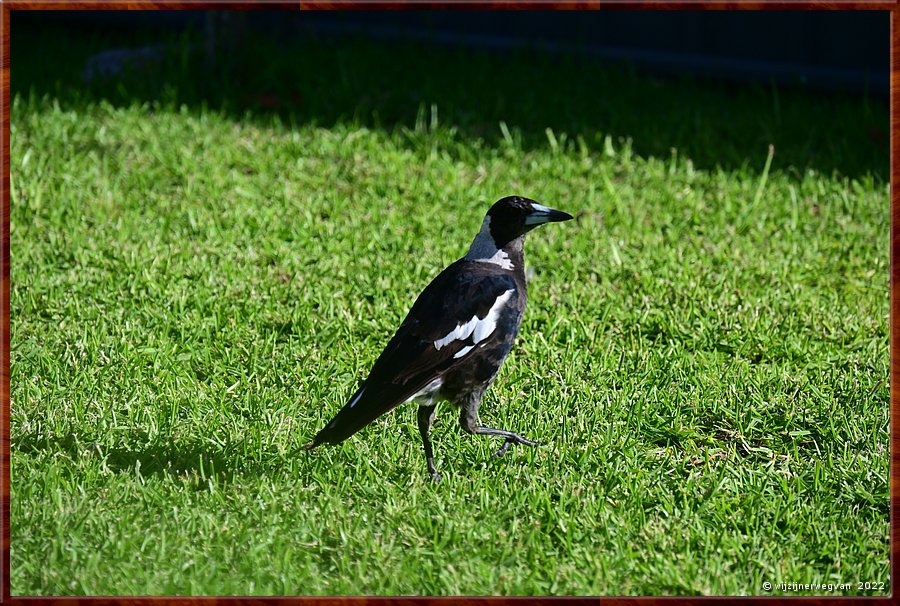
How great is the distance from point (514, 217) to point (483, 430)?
27.5 inches

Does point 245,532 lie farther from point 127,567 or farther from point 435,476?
point 435,476

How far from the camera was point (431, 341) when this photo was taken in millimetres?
3172

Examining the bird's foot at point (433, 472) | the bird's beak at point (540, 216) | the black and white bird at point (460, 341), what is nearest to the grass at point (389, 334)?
the bird's foot at point (433, 472)

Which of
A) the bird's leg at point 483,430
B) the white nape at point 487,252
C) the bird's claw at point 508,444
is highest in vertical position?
the white nape at point 487,252

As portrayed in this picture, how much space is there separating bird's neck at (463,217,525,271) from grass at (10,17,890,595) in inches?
22.4

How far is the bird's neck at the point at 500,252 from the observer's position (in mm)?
3473

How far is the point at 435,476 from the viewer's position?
327 cm

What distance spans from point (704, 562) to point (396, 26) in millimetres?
6477

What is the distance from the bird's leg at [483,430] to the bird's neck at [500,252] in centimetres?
49

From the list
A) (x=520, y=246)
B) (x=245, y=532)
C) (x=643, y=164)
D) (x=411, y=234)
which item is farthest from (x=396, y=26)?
(x=245, y=532)

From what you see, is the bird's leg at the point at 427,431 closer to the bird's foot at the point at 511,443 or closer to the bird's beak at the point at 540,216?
the bird's foot at the point at 511,443

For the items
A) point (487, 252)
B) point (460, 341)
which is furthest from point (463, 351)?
point (487, 252)

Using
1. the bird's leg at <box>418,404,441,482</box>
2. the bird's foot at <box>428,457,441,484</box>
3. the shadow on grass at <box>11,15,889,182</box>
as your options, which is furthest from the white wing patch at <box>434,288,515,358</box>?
the shadow on grass at <box>11,15,889,182</box>

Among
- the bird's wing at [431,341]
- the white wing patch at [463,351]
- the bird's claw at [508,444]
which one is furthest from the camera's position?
the bird's claw at [508,444]
